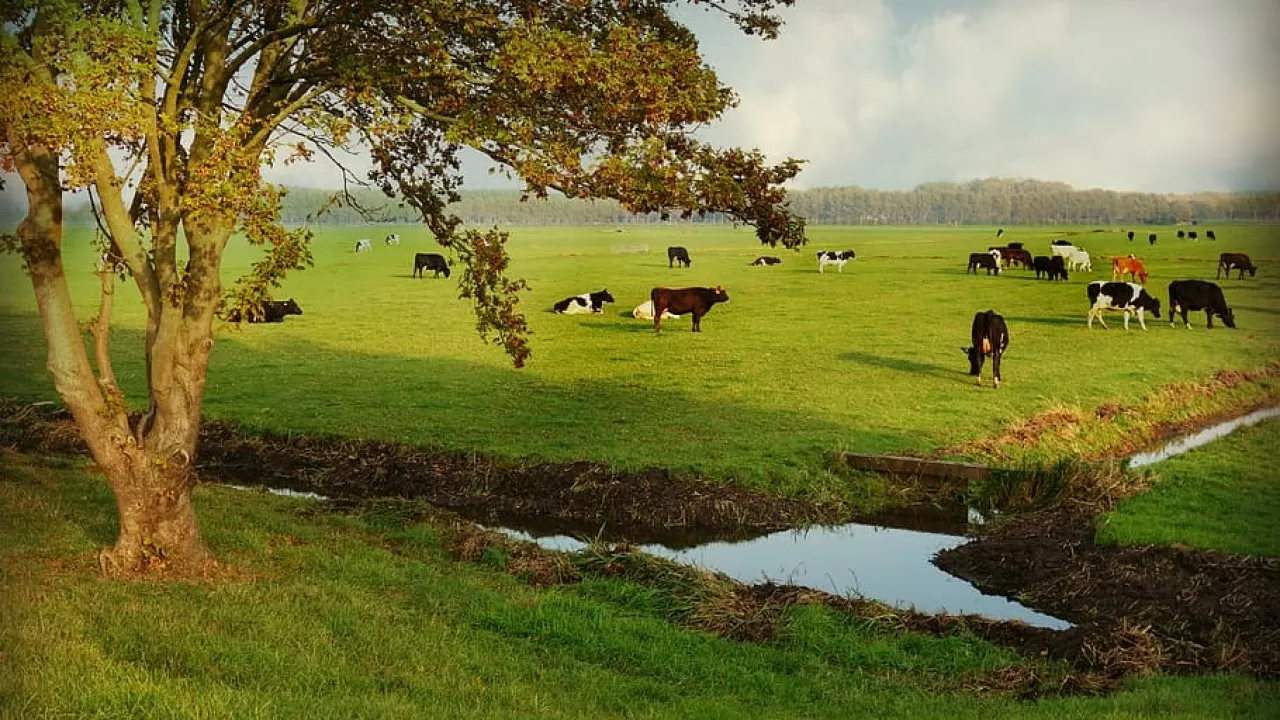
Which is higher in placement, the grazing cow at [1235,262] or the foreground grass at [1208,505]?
the grazing cow at [1235,262]

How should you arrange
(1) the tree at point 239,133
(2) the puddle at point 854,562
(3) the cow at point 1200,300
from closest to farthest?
(1) the tree at point 239,133
(2) the puddle at point 854,562
(3) the cow at point 1200,300

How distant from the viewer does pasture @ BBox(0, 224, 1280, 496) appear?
19.4 m

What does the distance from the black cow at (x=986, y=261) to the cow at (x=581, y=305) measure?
1581cm

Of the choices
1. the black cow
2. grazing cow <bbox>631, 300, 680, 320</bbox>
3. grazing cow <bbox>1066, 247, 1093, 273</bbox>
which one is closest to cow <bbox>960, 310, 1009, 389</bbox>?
grazing cow <bbox>631, 300, 680, 320</bbox>

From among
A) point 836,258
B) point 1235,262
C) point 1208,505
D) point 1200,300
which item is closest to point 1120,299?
point 1200,300

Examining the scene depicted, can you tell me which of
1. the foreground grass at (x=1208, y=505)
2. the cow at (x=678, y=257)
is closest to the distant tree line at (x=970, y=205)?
the cow at (x=678, y=257)

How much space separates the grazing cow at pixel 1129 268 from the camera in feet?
133

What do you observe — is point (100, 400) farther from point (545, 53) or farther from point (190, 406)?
point (545, 53)

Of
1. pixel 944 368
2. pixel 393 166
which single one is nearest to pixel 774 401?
pixel 944 368

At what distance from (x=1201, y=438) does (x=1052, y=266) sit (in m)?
21.2

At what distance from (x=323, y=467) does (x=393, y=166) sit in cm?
733

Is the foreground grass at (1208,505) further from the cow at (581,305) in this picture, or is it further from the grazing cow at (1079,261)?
the grazing cow at (1079,261)

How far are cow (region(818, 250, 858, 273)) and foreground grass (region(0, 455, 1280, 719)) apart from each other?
37.8m

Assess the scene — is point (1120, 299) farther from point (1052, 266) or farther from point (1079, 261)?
point (1079, 261)
